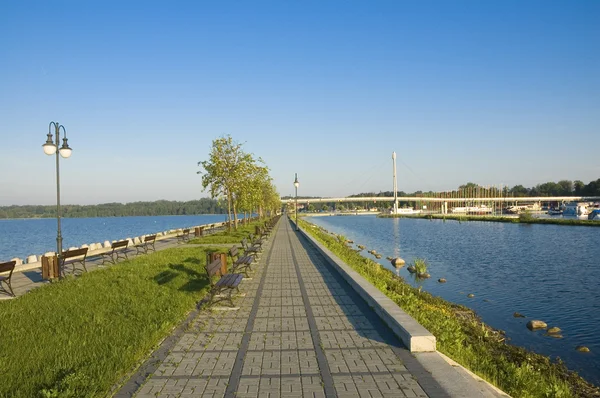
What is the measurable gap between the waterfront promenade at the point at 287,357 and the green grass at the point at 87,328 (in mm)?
375

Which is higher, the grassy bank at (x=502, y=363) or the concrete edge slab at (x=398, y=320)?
the concrete edge slab at (x=398, y=320)

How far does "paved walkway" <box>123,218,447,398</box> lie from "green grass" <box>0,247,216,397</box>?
39cm

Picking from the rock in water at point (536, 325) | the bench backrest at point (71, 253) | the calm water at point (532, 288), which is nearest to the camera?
the calm water at point (532, 288)

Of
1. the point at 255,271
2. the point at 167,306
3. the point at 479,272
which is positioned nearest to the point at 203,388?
the point at 167,306

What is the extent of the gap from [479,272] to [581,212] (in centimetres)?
9669

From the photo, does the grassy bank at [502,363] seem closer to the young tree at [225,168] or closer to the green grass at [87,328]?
the green grass at [87,328]

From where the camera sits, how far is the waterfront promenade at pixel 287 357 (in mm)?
4625

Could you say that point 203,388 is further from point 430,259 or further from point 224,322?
point 430,259

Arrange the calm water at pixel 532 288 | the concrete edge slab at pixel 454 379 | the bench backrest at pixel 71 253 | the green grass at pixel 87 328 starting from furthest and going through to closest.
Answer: the bench backrest at pixel 71 253 < the calm water at pixel 532 288 < the green grass at pixel 87 328 < the concrete edge slab at pixel 454 379

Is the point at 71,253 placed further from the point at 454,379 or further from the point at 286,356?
the point at 454,379

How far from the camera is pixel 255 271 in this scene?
45.1 ft

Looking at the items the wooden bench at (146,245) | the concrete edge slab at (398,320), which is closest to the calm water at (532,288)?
the concrete edge slab at (398,320)

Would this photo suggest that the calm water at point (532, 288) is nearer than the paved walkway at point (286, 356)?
No

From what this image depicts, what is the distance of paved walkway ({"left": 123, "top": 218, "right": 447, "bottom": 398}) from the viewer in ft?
15.2
